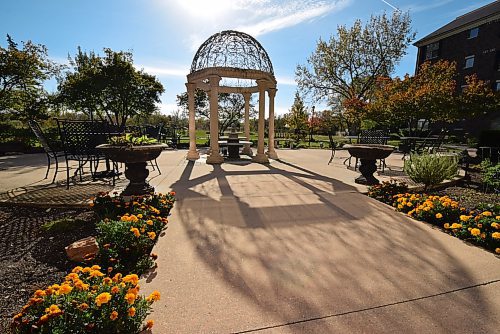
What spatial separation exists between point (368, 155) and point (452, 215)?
81.2 inches

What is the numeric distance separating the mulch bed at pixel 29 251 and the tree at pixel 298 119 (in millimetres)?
18333

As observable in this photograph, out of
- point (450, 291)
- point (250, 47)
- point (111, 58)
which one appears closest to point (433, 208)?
point (450, 291)

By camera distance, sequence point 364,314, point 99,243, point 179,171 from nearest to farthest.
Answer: point 364,314 < point 99,243 < point 179,171

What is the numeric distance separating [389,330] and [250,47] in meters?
8.53

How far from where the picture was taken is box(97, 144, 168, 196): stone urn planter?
3.74 m

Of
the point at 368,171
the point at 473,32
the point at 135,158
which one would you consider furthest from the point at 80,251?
the point at 473,32

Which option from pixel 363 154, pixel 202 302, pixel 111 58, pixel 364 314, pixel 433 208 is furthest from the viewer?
pixel 111 58

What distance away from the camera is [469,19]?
78.6ft

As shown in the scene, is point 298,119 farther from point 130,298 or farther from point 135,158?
point 130,298

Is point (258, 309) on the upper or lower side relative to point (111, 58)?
lower

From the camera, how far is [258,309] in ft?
5.23

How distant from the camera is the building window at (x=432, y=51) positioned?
26.6 metres

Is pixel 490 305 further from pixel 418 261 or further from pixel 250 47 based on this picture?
pixel 250 47

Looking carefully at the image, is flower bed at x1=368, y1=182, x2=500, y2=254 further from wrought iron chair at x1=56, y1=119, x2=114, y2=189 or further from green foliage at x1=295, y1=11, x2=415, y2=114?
green foliage at x1=295, y1=11, x2=415, y2=114
